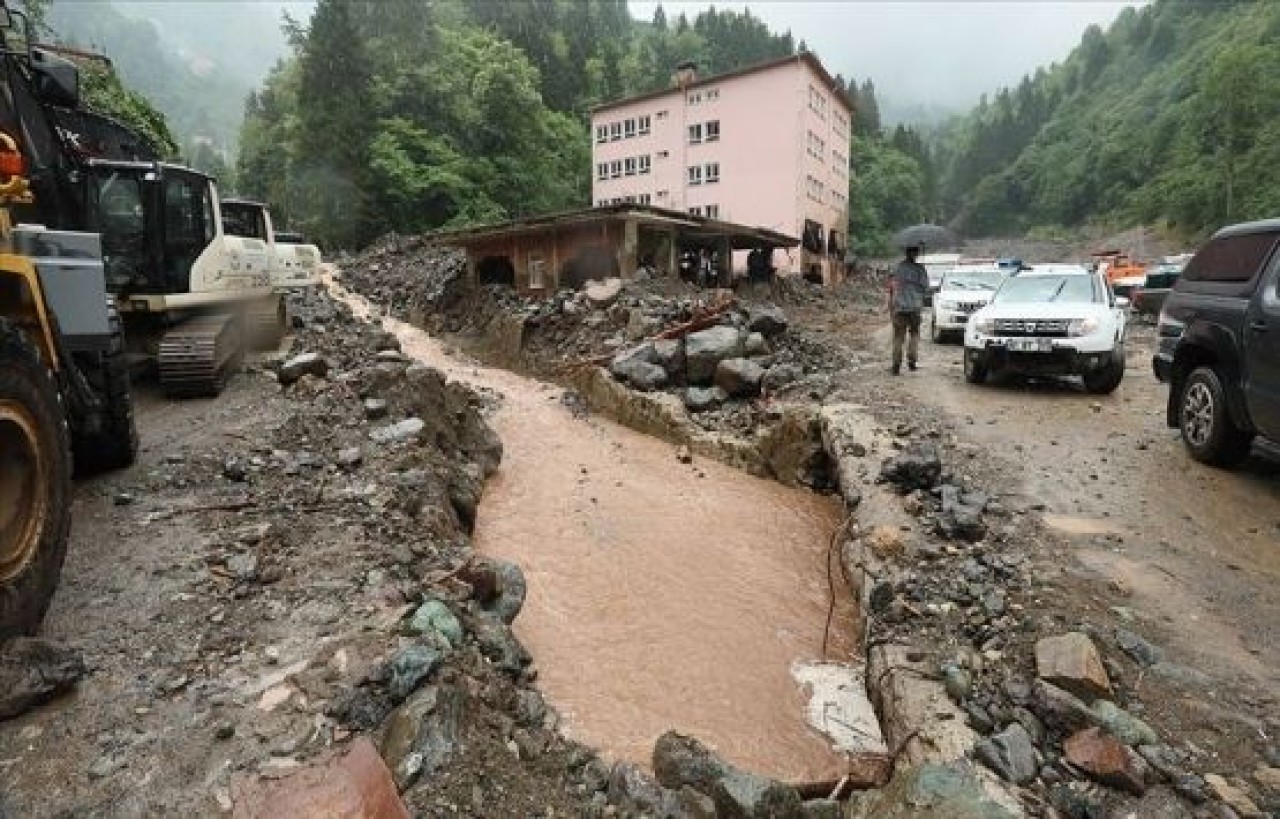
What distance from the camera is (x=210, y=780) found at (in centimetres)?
307

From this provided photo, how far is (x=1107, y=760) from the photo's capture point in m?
3.59

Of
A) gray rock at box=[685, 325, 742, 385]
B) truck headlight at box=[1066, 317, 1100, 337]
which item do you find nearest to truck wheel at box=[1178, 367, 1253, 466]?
truck headlight at box=[1066, 317, 1100, 337]

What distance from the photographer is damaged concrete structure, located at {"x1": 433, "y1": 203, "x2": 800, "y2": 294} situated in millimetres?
18734

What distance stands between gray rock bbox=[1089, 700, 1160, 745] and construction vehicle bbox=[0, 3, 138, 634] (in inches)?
202

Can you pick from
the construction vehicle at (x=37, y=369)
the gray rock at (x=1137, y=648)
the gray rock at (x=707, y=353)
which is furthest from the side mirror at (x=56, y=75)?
the gray rock at (x=707, y=353)

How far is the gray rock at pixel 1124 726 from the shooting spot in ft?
12.3

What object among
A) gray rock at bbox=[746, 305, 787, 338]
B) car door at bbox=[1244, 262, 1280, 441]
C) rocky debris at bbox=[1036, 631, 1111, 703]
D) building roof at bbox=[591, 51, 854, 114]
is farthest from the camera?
building roof at bbox=[591, 51, 854, 114]

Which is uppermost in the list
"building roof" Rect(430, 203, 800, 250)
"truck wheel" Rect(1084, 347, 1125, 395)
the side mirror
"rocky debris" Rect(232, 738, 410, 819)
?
"building roof" Rect(430, 203, 800, 250)

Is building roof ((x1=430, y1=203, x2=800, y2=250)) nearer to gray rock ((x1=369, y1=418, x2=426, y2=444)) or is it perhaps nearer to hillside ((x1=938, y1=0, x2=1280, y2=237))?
gray rock ((x1=369, y1=418, x2=426, y2=444))

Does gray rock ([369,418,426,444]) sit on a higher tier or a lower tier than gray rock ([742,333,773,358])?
lower

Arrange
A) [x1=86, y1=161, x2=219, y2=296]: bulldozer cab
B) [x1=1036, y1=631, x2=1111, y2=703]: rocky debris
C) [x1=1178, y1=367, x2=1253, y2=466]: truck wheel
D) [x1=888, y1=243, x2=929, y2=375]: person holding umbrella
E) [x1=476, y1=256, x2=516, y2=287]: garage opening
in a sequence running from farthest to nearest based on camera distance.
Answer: [x1=476, y1=256, x2=516, y2=287]: garage opening
[x1=888, y1=243, x2=929, y2=375]: person holding umbrella
[x1=86, y1=161, x2=219, y2=296]: bulldozer cab
[x1=1178, y1=367, x2=1253, y2=466]: truck wheel
[x1=1036, y1=631, x2=1111, y2=703]: rocky debris

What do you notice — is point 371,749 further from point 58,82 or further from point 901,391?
point 901,391

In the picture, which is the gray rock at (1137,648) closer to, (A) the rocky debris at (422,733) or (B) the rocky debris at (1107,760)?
(B) the rocky debris at (1107,760)

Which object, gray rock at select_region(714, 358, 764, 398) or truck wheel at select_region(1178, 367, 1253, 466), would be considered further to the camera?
gray rock at select_region(714, 358, 764, 398)
